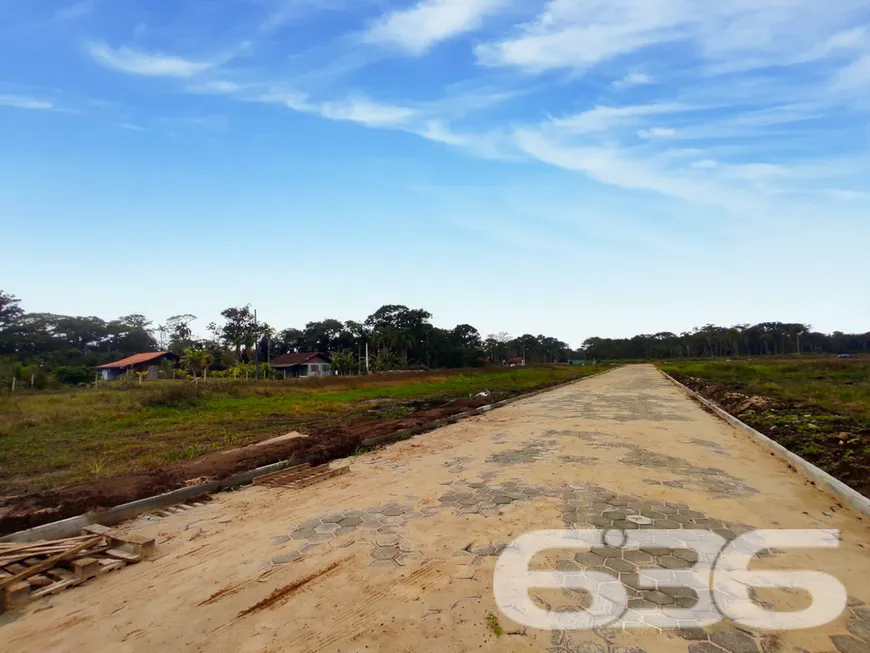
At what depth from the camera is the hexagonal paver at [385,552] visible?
165 inches

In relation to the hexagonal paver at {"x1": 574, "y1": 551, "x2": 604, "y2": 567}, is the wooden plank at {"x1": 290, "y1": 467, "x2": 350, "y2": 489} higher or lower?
lower

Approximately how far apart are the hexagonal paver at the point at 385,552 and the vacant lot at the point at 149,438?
380 cm

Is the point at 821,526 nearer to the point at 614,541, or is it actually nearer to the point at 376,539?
the point at 614,541

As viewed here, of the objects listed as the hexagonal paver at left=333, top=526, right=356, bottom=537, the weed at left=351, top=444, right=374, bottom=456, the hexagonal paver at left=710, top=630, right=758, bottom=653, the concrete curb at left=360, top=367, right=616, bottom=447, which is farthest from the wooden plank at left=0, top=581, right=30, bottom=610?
the concrete curb at left=360, top=367, right=616, bottom=447

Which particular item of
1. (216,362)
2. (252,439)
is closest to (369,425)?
(252,439)

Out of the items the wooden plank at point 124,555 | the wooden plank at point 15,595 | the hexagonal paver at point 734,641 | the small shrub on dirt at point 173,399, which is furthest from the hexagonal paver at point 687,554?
the small shrub on dirt at point 173,399

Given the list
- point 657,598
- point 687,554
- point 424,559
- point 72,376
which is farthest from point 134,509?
point 72,376

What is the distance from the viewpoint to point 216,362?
51.2 meters

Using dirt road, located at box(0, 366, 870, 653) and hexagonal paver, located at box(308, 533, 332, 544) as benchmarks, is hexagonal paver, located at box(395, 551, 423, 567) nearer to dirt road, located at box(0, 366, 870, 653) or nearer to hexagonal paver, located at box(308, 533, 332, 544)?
dirt road, located at box(0, 366, 870, 653)

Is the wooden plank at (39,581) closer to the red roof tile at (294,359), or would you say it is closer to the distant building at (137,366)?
the distant building at (137,366)

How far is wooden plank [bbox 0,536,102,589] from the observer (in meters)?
3.68
